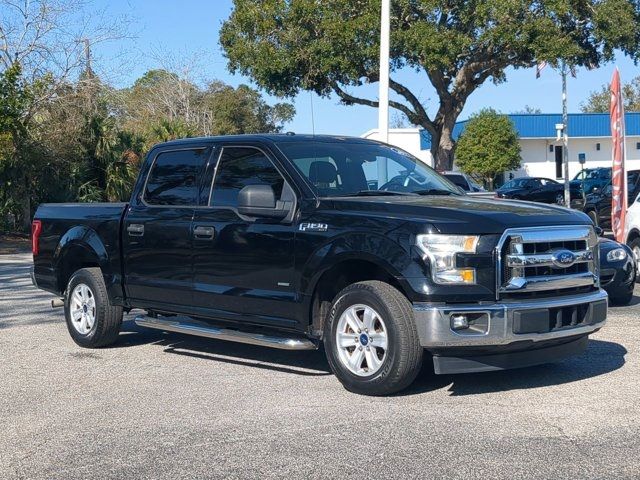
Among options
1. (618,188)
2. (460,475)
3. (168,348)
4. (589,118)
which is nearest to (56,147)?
(618,188)

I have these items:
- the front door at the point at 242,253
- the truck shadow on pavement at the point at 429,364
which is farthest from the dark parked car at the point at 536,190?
the front door at the point at 242,253

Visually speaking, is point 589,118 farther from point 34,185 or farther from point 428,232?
point 428,232

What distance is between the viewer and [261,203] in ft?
23.5

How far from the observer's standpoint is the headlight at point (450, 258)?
20.3ft

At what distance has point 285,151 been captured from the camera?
7.59 meters

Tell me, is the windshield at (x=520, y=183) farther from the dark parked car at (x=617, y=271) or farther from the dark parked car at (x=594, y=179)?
the dark parked car at (x=617, y=271)

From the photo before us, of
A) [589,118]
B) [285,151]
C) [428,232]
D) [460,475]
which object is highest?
[589,118]

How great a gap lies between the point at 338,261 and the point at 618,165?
11.2 m

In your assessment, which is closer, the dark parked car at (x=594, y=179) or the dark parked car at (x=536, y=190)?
the dark parked car at (x=594, y=179)

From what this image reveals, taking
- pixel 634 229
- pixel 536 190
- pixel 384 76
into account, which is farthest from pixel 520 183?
pixel 634 229

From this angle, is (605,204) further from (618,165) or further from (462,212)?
(462,212)

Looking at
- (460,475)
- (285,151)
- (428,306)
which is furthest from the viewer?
(285,151)

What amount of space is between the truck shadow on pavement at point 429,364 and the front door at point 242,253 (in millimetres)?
696

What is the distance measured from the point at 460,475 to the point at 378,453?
59 cm
